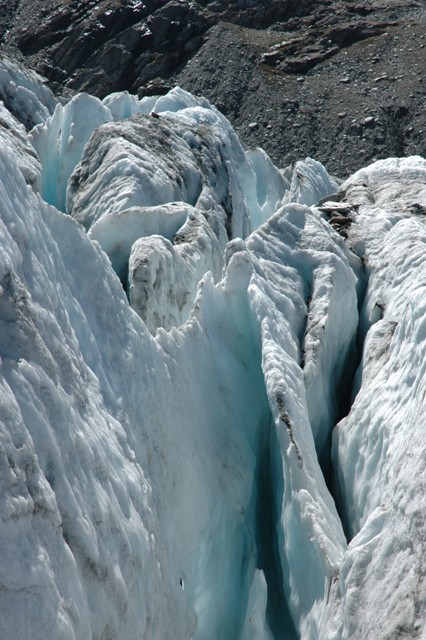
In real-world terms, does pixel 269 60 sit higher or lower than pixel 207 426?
higher

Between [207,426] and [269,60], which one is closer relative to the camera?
[207,426]

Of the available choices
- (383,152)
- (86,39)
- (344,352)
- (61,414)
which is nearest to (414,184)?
(344,352)

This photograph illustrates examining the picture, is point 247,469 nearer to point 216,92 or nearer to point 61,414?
point 61,414

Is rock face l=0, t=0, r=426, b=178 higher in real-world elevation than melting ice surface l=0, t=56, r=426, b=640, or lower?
higher

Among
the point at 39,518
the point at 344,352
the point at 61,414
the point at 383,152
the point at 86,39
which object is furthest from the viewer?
the point at 86,39
